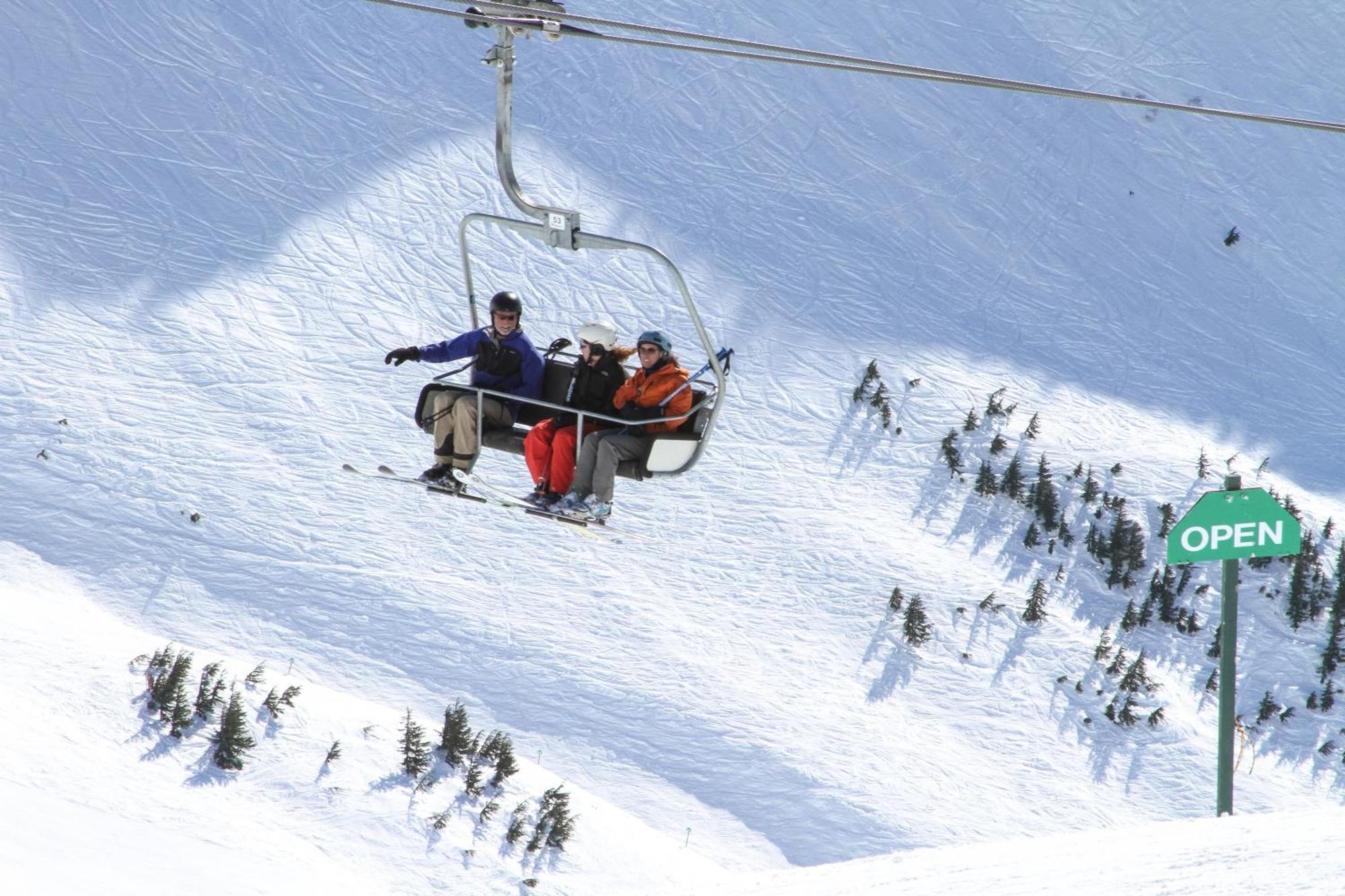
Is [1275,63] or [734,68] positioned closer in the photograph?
[734,68]

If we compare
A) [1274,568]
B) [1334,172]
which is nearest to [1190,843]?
[1274,568]

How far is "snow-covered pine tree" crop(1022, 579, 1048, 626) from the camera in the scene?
1830cm

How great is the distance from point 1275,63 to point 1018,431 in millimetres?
16091

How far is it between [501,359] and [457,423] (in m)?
0.47

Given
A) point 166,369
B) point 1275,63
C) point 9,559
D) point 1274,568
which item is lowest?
point 9,559

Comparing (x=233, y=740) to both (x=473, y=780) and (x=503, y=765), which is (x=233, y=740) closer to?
(x=473, y=780)

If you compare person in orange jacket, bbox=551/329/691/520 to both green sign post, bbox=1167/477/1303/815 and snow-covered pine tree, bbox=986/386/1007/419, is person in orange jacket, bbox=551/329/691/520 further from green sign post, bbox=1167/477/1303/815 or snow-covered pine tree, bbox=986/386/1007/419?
snow-covered pine tree, bbox=986/386/1007/419

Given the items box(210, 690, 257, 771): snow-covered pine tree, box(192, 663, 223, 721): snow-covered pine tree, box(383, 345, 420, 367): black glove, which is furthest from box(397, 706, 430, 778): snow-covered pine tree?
box(383, 345, 420, 367): black glove

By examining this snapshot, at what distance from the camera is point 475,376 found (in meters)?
9.18

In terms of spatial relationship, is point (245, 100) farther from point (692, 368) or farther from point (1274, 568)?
point (1274, 568)

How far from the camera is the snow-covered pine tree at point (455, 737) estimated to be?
14.0 meters

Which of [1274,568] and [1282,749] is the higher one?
[1274,568]

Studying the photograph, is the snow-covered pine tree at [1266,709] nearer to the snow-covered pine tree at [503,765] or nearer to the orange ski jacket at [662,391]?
the snow-covered pine tree at [503,765]

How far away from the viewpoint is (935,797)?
50.8ft
